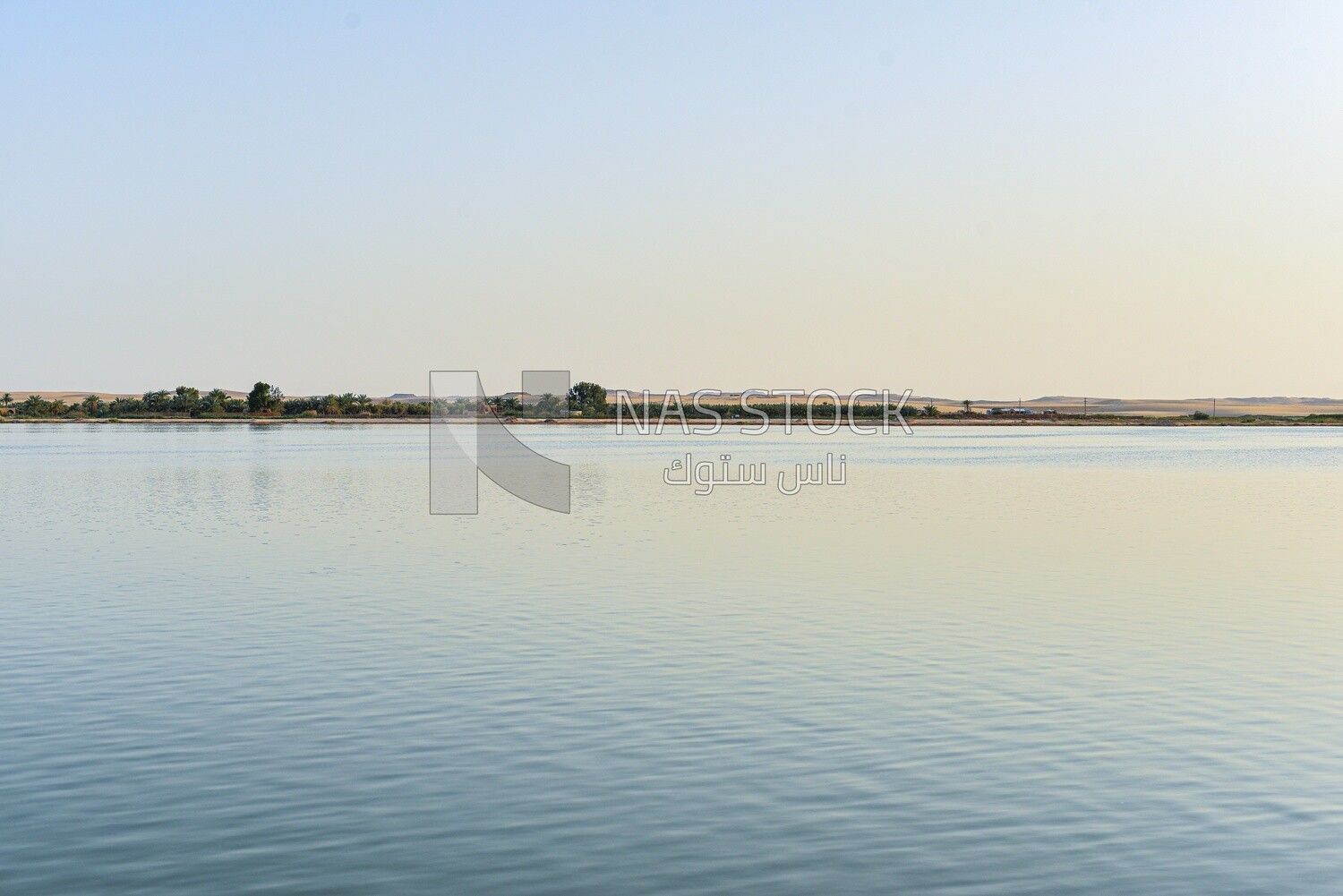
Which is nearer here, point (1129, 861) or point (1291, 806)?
point (1129, 861)

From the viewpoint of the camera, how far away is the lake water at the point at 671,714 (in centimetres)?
1197

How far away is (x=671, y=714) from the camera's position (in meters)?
17.5

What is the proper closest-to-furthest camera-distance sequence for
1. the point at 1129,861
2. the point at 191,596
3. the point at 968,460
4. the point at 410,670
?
the point at 1129,861 < the point at 410,670 < the point at 191,596 < the point at 968,460

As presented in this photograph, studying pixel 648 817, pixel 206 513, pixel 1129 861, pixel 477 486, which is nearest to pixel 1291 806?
pixel 1129 861

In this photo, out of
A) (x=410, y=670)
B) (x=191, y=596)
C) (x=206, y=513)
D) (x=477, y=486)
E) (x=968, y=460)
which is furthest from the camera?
(x=968, y=460)

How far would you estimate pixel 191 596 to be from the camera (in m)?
28.9

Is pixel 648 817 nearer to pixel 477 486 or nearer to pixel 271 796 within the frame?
pixel 271 796

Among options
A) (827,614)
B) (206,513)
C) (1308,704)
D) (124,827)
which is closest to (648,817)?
(124,827)

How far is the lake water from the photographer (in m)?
12.0

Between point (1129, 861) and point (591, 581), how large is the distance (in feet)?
67.0

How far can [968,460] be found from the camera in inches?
4092

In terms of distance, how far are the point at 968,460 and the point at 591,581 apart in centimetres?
7668

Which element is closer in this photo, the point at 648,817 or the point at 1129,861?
the point at 1129,861

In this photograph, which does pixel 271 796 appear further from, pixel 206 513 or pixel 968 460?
pixel 968 460
